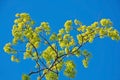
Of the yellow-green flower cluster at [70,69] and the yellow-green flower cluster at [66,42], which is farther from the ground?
the yellow-green flower cluster at [66,42]

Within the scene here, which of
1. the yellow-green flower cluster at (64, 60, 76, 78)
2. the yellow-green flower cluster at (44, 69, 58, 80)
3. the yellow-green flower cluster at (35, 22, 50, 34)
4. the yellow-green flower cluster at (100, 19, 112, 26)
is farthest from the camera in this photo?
the yellow-green flower cluster at (35, 22, 50, 34)

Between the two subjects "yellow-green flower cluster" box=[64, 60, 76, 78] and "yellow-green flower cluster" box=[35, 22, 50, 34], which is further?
"yellow-green flower cluster" box=[35, 22, 50, 34]

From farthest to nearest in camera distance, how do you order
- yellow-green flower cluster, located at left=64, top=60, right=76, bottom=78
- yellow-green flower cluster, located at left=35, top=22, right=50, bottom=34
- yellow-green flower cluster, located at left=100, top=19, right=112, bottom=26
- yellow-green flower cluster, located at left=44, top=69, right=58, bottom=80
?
yellow-green flower cluster, located at left=35, top=22, right=50, bottom=34 → yellow-green flower cluster, located at left=100, top=19, right=112, bottom=26 → yellow-green flower cluster, located at left=44, top=69, right=58, bottom=80 → yellow-green flower cluster, located at left=64, top=60, right=76, bottom=78

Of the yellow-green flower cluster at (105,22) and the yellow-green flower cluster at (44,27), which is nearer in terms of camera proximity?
the yellow-green flower cluster at (105,22)

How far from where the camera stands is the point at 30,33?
17031 millimetres

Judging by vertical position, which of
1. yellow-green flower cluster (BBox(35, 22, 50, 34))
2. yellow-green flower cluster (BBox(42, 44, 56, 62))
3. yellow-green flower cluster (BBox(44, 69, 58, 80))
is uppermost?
yellow-green flower cluster (BBox(35, 22, 50, 34))

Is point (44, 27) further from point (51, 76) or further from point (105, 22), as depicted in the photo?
point (105, 22)

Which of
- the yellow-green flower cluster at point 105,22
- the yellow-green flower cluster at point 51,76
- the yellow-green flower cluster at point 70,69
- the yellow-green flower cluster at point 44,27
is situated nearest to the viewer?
the yellow-green flower cluster at point 70,69

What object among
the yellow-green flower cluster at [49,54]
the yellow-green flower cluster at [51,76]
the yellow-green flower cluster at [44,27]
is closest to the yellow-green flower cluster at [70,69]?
the yellow-green flower cluster at [51,76]

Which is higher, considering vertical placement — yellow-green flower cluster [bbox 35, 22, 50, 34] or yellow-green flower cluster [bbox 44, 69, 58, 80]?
yellow-green flower cluster [bbox 35, 22, 50, 34]

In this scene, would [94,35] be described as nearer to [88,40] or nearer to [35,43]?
[88,40]

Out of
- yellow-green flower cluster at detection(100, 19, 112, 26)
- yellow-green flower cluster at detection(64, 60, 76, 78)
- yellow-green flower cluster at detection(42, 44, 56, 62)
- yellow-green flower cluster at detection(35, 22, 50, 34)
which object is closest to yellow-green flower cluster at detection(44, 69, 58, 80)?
yellow-green flower cluster at detection(64, 60, 76, 78)

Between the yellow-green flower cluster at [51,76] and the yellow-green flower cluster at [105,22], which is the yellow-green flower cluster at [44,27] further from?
the yellow-green flower cluster at [105,22]

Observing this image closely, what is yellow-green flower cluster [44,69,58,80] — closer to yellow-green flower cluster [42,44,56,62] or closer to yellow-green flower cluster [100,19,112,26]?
yellow-green flower cluster [42,44,56,62]
